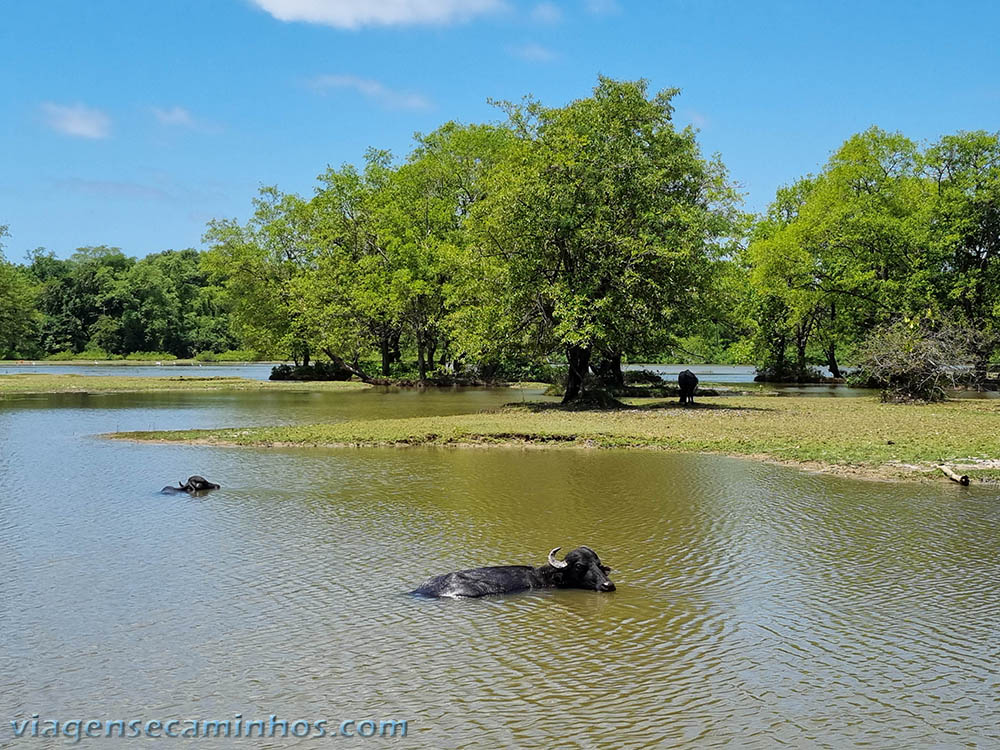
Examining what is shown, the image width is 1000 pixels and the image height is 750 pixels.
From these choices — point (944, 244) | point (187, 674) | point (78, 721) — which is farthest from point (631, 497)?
point (944, 244)

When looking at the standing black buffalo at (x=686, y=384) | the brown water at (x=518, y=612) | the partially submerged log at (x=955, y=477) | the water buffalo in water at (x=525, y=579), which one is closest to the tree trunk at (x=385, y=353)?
the standing black buffalo at (x=686, y=384)

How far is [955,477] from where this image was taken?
15.0 metres

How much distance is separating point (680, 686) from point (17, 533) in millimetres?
9645

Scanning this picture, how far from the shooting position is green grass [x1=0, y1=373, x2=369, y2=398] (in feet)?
152

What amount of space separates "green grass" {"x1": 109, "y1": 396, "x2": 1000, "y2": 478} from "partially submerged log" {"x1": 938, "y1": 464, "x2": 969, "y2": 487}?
0.41m

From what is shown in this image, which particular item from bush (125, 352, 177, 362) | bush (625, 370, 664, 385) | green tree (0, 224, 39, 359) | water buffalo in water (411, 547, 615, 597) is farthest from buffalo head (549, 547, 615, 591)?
bush (125, 352, 177, 362)

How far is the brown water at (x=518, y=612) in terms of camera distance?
20.4 feet

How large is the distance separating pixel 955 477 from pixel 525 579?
9.80m

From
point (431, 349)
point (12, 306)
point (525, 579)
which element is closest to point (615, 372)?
point (431, 349)

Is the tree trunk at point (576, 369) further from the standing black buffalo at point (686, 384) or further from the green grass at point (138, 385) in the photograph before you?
the green grass at point (138, 385)

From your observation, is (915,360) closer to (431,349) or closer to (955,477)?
(955,477)

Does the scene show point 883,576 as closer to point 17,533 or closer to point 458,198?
point 17,533

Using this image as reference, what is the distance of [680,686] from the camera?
6.69m

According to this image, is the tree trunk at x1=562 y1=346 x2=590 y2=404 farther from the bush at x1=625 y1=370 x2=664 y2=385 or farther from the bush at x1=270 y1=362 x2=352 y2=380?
the bush at x1=270 y1=362 x2=352 y2=380
